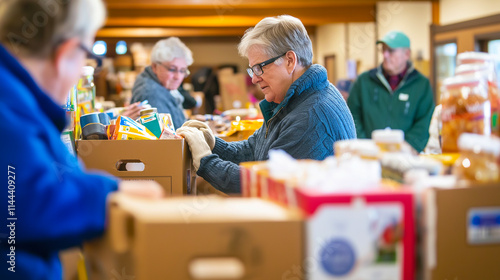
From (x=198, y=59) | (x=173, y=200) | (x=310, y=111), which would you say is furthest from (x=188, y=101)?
(x=198, y=59)

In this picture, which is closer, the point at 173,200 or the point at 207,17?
the point at 173,200

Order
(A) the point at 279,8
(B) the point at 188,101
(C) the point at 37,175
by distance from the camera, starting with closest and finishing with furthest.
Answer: (C) the point at 37,175, (B) the point at 188,101, (A) the point at 279,8

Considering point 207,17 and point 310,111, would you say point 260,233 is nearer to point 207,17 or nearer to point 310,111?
point 310,111

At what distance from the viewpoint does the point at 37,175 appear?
107 centimetres

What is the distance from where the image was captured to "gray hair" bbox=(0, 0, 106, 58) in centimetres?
118

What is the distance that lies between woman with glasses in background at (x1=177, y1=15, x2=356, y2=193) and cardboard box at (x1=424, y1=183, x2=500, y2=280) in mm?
969

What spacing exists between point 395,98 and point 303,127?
9.43ft

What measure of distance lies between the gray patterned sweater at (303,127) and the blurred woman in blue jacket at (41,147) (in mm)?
988

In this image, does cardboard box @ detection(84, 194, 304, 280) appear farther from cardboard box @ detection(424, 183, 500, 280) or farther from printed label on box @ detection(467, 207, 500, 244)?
printed label on box @ detection(467, 207, 500, 244)

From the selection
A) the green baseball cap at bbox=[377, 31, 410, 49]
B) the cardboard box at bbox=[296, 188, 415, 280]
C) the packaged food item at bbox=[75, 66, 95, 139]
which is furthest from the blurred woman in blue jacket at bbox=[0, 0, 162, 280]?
the green baseball cap at bbox=[377, 31, 410, 49]

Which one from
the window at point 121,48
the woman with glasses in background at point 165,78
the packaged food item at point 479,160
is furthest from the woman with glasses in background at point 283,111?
the window at point 121,48

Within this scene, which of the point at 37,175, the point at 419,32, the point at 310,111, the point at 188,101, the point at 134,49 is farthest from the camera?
the point at 134,49

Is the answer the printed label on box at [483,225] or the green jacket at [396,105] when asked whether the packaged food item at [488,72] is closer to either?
the printed label on box at [483,225]

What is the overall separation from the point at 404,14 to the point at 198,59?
6.69 metres
